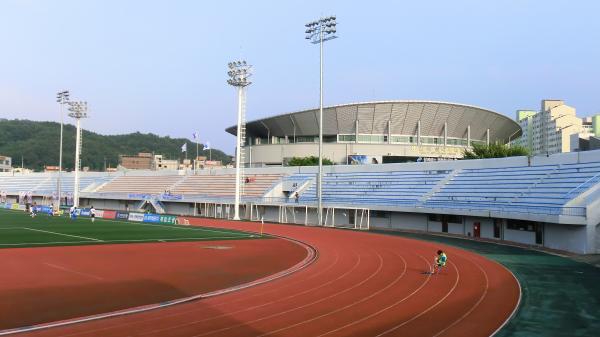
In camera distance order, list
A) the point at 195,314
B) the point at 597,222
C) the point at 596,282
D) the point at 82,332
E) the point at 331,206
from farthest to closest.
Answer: the point at 331,206 → the point at 597,222 → the point at 596,282 → the point at 195,314 → the point at 82,332

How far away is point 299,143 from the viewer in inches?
3615

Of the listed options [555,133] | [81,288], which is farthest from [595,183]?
[555,133]

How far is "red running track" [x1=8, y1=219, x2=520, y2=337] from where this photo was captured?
42.5ft

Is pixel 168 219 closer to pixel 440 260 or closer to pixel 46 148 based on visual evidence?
pixel 440 260

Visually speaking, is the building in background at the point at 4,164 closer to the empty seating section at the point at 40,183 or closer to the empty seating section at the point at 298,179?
the empty seating section at the point at 40,183

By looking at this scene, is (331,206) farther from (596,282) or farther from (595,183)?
(596,282)

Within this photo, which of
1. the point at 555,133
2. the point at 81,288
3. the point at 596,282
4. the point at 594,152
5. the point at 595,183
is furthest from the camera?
the point at 555,133

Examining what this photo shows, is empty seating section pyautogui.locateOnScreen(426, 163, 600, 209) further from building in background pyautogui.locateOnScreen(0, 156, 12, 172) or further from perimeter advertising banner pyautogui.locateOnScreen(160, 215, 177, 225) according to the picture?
building in background pyautogui.locateOnScreen(0, 156, 12, 172)

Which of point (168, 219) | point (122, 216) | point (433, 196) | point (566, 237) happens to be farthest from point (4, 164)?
point (566, 237)

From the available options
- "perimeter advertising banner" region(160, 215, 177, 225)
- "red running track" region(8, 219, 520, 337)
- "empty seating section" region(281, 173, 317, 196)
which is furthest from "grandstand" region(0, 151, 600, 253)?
"perimeter advertising banner" region(160, 215, 177, 225)

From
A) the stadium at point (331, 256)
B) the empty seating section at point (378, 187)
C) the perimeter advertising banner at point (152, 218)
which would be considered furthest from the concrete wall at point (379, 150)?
the perimeter advertising banner at point (152, 218)

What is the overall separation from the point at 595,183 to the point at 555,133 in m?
140

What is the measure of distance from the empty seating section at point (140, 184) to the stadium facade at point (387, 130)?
72.3 feet

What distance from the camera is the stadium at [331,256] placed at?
14.1 m
